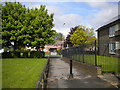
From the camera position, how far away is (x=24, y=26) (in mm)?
28125

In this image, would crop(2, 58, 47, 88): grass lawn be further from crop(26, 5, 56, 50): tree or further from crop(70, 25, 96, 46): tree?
crop(70, 25, 96, 46): tree

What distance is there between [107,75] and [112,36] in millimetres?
18187

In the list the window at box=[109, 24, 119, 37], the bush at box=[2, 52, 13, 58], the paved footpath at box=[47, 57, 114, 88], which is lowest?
the paved footpath at box=[47, 57, 114, 88]

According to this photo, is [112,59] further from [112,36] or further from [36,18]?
[36,18]

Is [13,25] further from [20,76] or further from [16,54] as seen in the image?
[20,76]

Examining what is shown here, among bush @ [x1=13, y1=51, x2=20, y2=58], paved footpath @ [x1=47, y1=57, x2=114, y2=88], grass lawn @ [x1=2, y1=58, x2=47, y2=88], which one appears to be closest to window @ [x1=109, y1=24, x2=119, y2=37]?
grass lawn @ [x1=2, y1=58, x2=47, y2=88]

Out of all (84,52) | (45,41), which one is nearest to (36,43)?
(45,41)

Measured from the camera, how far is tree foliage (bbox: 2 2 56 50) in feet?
92.5

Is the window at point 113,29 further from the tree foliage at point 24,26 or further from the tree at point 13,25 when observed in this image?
the tree at point 13,25

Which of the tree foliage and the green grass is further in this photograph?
the tree foliage

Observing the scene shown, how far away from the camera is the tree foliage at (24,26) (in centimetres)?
2821

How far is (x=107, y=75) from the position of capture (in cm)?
984

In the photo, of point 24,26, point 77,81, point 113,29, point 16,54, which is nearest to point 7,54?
point 16,54

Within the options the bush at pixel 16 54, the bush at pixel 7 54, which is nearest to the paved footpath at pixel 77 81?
the bush at pixel 16 54
